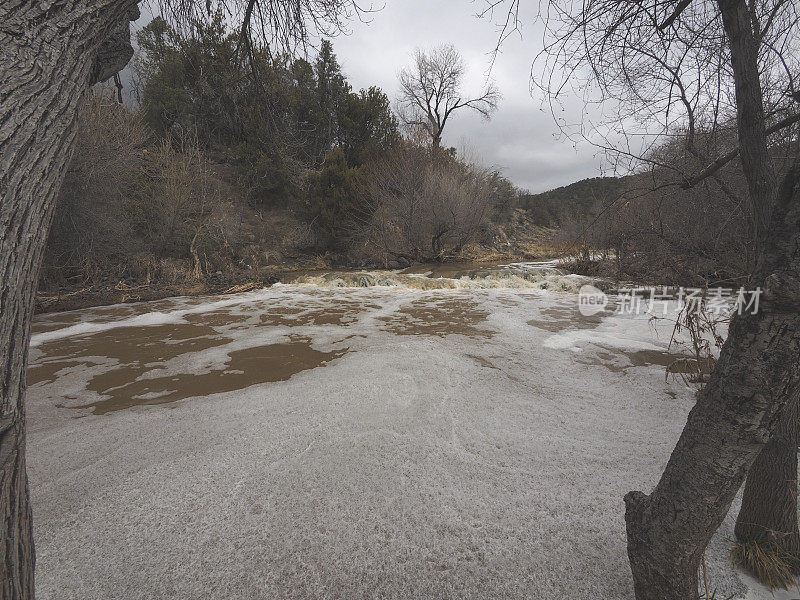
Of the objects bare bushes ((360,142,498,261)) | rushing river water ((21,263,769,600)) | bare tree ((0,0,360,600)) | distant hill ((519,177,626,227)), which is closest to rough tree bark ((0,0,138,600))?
bare tree ((0,0,360,600))

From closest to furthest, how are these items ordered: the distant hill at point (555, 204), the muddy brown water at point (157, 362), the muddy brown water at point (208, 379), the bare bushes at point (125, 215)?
the muddy brown water at point (208, 379) < the muddy brown water at point (157, 362) < the bare bushes at point (125, 215) < the distant hill at point (555, 204)

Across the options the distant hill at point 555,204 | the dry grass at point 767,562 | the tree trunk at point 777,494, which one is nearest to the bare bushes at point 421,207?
the distant hill at point 555,204

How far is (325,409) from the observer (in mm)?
2678

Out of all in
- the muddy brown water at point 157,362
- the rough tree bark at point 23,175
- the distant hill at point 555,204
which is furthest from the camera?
the distant hill at point 555,204

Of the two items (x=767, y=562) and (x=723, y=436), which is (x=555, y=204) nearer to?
(x=767, y=562)

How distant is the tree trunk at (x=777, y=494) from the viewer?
1.29 meters

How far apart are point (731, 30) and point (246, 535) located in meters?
2.93

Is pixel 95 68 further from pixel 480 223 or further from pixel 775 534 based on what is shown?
pixel 480 223

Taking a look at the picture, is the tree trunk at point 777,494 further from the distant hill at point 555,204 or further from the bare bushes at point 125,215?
the distant hill at point 555,204

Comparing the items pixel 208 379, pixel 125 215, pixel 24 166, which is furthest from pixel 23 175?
pixel 125 215

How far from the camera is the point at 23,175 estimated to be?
79cm

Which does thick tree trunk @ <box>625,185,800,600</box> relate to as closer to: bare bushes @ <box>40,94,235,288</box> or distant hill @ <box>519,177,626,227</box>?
bare bushes @ <box>40,94,235,288</box>

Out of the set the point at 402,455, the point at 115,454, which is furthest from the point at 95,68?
the point at 402,455

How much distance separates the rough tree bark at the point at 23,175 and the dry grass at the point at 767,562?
2.28m
